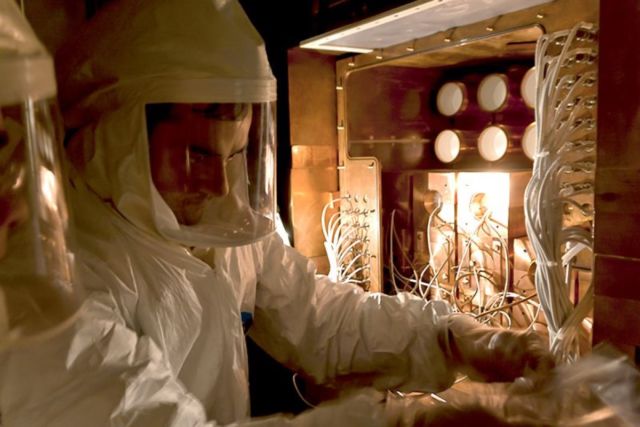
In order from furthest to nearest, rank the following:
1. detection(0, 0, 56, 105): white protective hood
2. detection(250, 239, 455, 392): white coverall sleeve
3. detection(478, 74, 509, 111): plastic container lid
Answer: detection(478, 74, 509, 111): plastic container lid
detection(250, 239, 455, 392): white coverall sleeve
detection(0, 0, 56, 105): white protective hood

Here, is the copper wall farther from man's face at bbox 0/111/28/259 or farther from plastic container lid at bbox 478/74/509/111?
man's face at bbox 0/111/28/259

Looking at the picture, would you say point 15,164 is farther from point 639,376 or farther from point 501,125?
point 501,125

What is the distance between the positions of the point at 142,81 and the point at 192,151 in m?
0.13

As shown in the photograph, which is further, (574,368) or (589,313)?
(589,313)

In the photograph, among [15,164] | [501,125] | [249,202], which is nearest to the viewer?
[15,164]

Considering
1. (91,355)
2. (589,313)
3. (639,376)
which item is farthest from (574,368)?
(91,355)

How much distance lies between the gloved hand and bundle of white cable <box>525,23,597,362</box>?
40 millimetres

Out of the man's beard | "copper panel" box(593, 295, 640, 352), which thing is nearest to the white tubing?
"copper panel" box(593, 295, 640, 352)

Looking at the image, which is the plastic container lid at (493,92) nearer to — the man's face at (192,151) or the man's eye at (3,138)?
the man's face at (192,151)

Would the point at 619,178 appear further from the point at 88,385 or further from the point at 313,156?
the point at 313,156

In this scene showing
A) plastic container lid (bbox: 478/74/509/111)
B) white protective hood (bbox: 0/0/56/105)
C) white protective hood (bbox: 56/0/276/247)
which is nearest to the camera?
white protective hood (bbox: 0/0/56/105)

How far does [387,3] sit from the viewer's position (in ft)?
3.54

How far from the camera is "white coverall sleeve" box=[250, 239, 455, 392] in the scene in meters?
1.08

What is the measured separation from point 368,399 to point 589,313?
1.47ft
